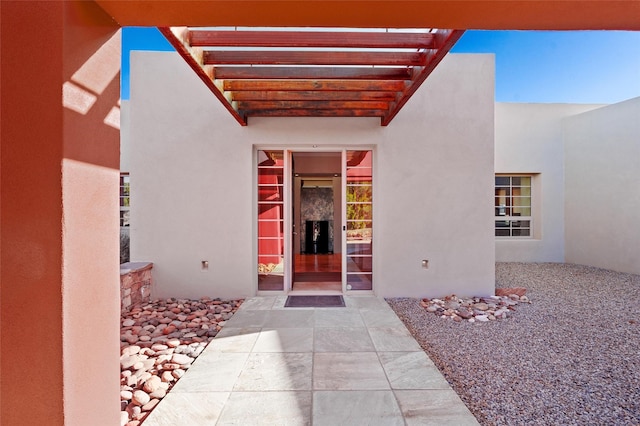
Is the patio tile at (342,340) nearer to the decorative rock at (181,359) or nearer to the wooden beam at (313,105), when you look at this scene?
the decorative rock at (181,359)

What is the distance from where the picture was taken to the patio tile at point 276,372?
2.68 m

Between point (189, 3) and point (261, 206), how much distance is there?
13.2ft

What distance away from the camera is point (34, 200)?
5.09 feet

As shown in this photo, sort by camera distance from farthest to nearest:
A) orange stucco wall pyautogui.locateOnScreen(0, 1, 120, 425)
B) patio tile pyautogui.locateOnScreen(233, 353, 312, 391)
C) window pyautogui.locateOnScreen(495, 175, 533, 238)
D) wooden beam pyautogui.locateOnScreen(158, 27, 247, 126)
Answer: window pyautogui.locateOnScreen(495, 175, 533, 238) → patio tile pyautogui.locateOnScreen(233, 353, 312, 391) → wooden beam pyautogui.locateOnScreen(158, 27, 247, 126) → orange stucco wall pyautogui.locateOnScreen(0, 1, 120, 425)

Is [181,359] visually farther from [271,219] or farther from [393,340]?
[271,219]

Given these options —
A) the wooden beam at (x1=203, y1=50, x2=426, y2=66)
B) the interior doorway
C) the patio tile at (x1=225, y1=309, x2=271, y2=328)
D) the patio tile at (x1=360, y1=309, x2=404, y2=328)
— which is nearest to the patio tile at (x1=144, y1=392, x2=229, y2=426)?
the patio tile at (x1=225, y1=309, x2=271, y2=328)

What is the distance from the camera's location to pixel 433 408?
7.79 ft

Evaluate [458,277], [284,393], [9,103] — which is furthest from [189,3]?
[458,277]

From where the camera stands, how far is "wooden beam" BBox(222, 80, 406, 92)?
397 cm

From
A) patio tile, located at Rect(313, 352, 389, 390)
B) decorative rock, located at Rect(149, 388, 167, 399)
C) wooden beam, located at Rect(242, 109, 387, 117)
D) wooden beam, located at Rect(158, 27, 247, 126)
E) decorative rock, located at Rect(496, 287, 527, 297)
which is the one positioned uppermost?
wooden beam, located at Rect(242, 109, 387, 117)

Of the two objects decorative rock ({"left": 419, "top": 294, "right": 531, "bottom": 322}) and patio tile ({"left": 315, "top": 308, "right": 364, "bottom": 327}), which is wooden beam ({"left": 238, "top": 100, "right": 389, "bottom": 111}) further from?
decorative rock ({"left": 419, "top": 294, "right": 531, "bottom": 322})

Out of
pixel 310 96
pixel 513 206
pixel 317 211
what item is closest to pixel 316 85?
pixel 310 96

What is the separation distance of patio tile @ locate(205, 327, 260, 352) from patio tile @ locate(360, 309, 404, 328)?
143cm

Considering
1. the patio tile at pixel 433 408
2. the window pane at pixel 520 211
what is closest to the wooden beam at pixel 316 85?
the patio tile at pixel 433 408
